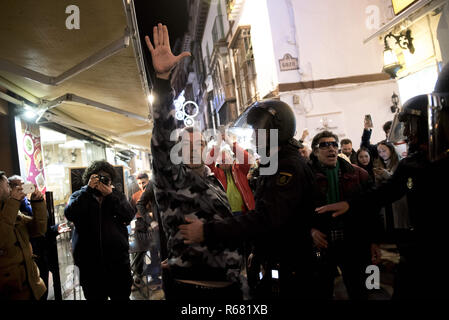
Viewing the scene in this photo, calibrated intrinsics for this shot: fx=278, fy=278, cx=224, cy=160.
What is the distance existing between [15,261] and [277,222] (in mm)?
2673

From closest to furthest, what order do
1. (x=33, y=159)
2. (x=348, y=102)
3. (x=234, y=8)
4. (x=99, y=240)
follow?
(x=99, y=240) → (x=33, y=159) → (x=348, y=102) → (x=234, y=8)

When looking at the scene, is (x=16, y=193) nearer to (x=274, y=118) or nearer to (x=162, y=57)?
(x=162, y=57)

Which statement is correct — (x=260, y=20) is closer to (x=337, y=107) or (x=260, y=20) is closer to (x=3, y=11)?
(x=337, y=107)

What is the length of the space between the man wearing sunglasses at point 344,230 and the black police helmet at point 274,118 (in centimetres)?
94

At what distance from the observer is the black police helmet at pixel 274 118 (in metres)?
2.02

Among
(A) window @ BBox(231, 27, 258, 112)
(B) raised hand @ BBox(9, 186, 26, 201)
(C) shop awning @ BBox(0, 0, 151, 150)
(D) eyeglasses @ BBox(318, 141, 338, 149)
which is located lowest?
(B) raised hand @ BBox(9, 186, 26, 201)

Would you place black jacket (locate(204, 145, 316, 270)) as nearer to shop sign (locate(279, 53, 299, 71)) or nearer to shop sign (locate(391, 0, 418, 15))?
shop sign (locate(391, 0, 418, 15))

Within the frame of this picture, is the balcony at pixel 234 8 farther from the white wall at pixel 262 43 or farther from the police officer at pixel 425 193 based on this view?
the police officer at pixel 425 193

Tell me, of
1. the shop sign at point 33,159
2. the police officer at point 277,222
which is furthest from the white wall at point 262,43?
the police officer at point 277,222

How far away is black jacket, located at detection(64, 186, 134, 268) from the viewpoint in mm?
3186

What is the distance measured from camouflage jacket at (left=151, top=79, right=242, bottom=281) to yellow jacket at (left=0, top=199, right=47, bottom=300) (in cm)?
191

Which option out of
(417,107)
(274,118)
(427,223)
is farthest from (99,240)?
(417,107)

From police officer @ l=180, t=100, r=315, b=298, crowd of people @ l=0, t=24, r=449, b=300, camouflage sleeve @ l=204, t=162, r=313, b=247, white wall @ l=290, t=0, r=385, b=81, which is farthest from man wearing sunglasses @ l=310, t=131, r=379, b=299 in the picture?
white wall @ l=290, t=0, r=385, b=81

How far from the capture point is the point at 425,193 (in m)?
2.04
